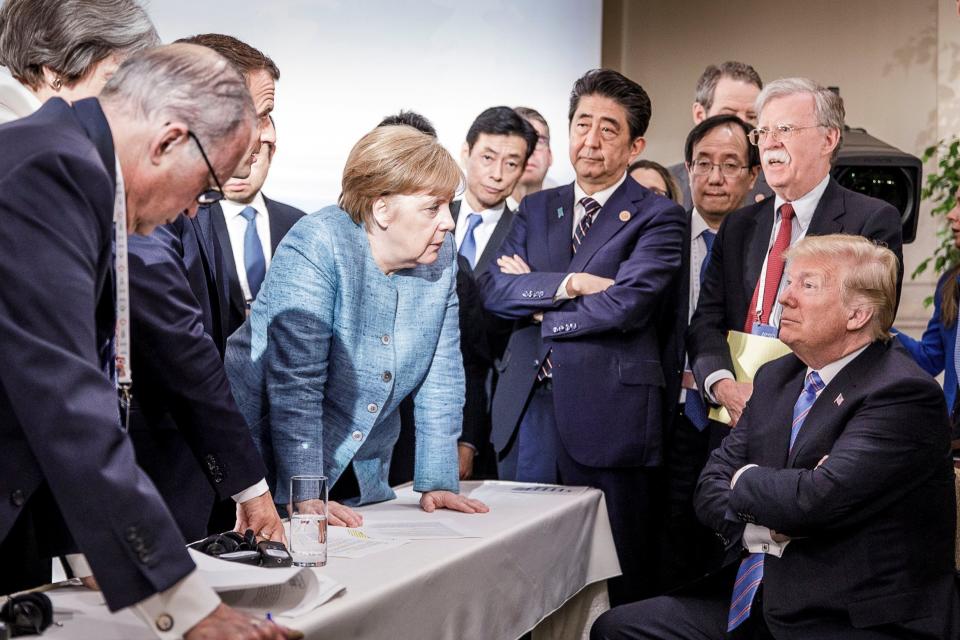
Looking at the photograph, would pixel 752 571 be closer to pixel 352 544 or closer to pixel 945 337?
pixel 352 544

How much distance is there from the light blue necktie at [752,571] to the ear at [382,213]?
39.7 inches

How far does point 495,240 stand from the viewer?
3.67 m

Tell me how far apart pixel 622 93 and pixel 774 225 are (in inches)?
27.4

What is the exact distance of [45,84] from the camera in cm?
182

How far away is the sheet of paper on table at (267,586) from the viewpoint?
1.37 metres

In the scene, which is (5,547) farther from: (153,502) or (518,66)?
(518,66)

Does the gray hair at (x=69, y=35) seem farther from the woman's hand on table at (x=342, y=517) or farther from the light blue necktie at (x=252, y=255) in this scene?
the light blue necktie at (x=252, y=255)

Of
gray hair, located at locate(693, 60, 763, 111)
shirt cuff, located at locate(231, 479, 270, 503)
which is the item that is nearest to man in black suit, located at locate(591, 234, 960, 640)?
shirt cuff, located at locate(231, 479, 270, 503)

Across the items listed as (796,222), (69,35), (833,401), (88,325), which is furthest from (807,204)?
(88,325)

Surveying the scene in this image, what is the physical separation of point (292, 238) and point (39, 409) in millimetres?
1148

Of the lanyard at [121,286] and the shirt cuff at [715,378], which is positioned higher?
the lanyard at [121,286]

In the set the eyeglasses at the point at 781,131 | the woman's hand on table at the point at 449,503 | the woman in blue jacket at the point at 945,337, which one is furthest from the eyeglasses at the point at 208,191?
the woman in blue jacket at the point at 945,337

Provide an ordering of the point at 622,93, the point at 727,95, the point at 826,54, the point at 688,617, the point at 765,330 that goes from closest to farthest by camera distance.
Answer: the point at 688,617 < the point at 765,330 < the point at 622,93 < the point at 727,95 < the point at 826,54

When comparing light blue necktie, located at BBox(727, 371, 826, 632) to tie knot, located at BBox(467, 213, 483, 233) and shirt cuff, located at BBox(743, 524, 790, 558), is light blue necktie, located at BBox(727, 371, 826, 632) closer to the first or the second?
shirt cuff, located at BBox(743, 524, 790, 558)
